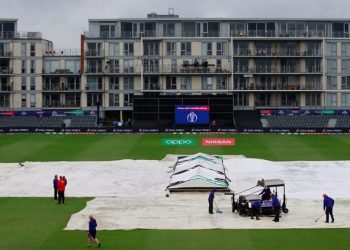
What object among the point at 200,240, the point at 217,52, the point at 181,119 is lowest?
the point at 200,240

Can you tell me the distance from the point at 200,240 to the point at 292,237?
418cm

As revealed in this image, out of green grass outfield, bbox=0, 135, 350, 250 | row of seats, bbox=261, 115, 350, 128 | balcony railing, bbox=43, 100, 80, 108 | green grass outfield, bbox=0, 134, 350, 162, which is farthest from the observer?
balcony railing, bbox=43, 100, 80, 108

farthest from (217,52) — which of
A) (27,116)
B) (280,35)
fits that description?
(27,116)

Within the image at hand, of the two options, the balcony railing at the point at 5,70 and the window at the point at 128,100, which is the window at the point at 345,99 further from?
the balcony railing at the point at 5,70

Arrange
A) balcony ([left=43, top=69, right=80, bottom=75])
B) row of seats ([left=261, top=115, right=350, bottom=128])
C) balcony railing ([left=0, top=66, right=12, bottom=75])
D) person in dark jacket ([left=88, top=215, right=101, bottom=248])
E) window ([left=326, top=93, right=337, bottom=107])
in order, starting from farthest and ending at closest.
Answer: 1. balcony railing ([left=0, top=66, right=12, bottom=75])
2. balcony ([left=43, top=69, right=80, bottom=75])
3. window ([left=326, top=93, right=337, bottom=107])
4. row of seats ([left=261, top=115, right=350, bottom=128])
5. person in dark jacket ([left=88, top=215, right=101, bottom=248])

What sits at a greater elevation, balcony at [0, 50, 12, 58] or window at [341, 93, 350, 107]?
balcony at [0, 50, 12, 58]

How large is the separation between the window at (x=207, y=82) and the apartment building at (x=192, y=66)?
160 mm

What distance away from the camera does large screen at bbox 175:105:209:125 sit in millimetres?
96812

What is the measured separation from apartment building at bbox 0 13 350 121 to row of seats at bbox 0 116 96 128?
2705mm

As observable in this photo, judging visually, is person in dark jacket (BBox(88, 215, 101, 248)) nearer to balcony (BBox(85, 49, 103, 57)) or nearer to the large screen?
the large screen

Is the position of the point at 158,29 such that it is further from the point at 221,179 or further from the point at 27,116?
the point at 221,179

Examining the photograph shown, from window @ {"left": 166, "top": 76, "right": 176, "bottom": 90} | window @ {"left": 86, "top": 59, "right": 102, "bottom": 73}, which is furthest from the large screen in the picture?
window @ {"left": 86, "top": 59, "right": 102, "bottom": 73}

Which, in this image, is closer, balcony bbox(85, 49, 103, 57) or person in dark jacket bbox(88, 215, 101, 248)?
person in dark jacket bbox(88, 215, 101, 248)

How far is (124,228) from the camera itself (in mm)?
31344
